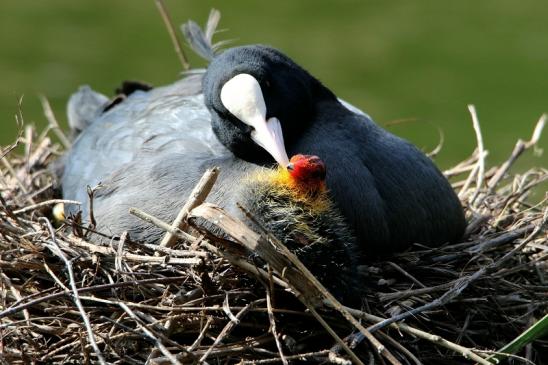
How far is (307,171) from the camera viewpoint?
3.29 meters

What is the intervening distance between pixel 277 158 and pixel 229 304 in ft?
1.40

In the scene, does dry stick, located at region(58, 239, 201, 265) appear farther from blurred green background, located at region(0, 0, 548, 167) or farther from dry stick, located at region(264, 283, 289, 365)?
blurred green background, located at region(0, 0, 548, 167)

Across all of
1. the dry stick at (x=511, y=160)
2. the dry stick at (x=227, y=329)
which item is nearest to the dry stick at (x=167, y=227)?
the dry stick at (x=227, y=329)

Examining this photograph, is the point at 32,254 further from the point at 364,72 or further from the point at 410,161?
the point at 364,72

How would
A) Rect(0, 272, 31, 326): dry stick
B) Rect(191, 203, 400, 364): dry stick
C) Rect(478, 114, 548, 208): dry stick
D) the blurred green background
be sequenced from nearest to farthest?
Rect(191, 203, 400, 364): dry stick, Rect(0, 272, 31, 326): dry stick, Rect(478, 114, 548, 208): dry stick, the blurred green background

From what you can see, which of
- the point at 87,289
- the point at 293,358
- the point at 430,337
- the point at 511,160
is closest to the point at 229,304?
the point at 293,358

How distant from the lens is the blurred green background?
9.34 meters

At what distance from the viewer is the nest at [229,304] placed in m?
3.23

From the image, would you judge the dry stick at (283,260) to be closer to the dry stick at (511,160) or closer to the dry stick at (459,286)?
the dry stick at (459,286)

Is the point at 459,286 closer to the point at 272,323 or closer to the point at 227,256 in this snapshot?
the point at 272,323

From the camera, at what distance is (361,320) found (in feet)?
10.9

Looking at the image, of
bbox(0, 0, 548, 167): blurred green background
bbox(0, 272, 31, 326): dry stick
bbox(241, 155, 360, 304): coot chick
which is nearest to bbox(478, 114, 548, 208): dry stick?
bbox(241, 155, 360, 304): coot chick

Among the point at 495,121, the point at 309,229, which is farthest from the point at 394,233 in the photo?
the point at 495,121

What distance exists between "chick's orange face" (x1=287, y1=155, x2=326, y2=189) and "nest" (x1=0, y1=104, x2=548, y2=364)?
21 centimetres
